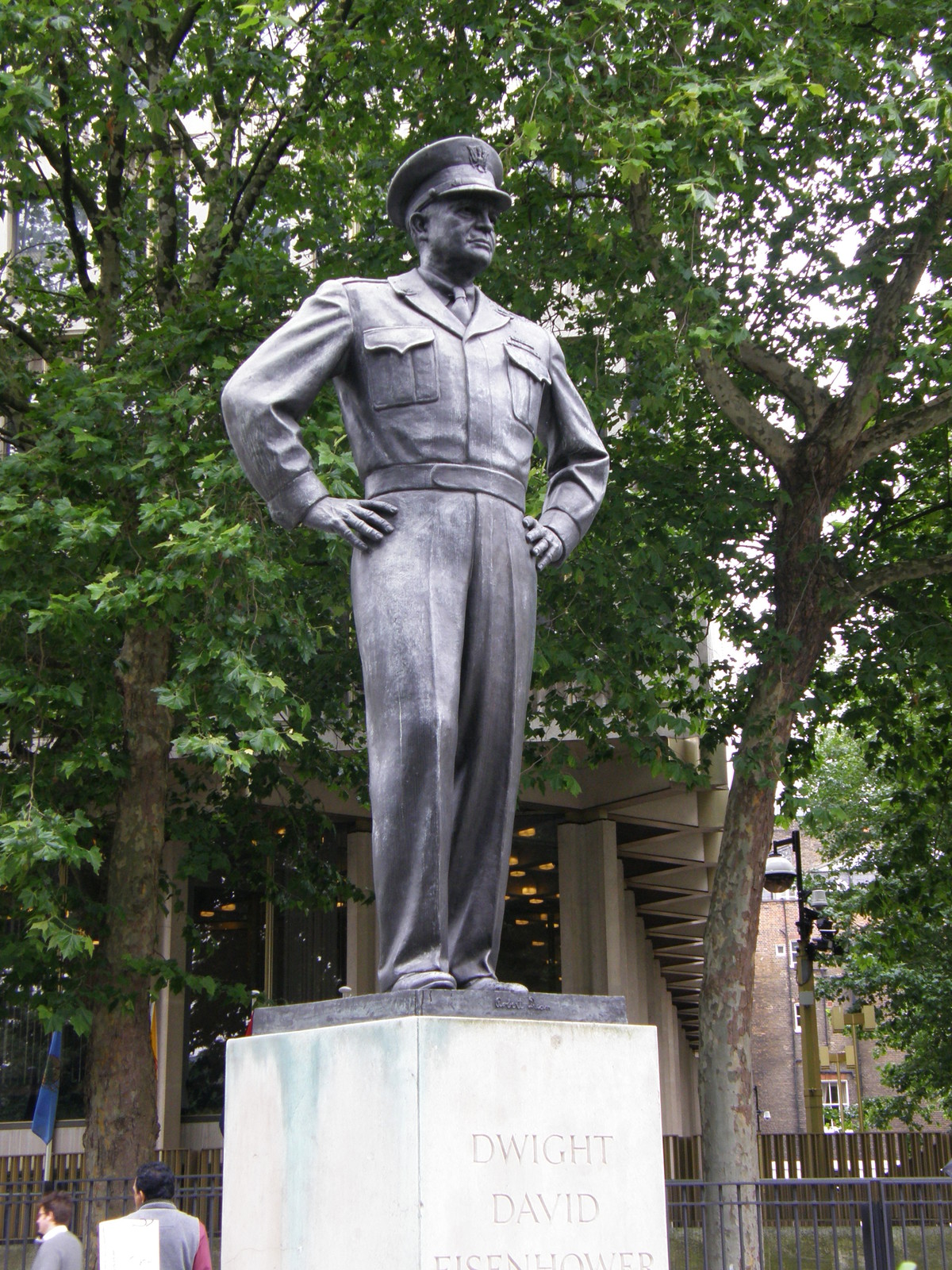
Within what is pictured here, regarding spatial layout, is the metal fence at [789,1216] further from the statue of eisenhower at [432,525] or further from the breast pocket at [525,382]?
the breast pocket at [525,382]

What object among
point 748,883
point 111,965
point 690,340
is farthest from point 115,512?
point 748,883

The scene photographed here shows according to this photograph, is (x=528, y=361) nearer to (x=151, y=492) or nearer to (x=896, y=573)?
(x=151, y=492)

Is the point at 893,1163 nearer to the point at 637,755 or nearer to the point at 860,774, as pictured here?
the point at 637,755

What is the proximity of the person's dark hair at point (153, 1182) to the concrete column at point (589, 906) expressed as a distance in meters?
17.5

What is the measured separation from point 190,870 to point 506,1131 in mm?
11299

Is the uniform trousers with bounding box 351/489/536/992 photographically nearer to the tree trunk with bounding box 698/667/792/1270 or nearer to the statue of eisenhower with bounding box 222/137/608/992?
the statue of eisenhower with bounding box 222/137/608/992

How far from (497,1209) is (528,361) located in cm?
270

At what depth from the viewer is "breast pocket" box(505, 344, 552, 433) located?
486cm

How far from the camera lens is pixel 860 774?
29.8 meters

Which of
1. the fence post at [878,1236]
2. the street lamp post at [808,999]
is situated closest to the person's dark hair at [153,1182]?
the fence post at [878,1236]

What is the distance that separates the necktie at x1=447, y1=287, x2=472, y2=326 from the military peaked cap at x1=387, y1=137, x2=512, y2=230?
1.00 ft

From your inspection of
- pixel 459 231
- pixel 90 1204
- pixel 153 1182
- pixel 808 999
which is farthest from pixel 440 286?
pixel 808 999

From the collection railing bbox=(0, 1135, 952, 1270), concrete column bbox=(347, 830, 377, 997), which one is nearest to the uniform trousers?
railing bbox=(0, 1135, 952, 1270)

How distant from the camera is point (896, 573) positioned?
1581cm
